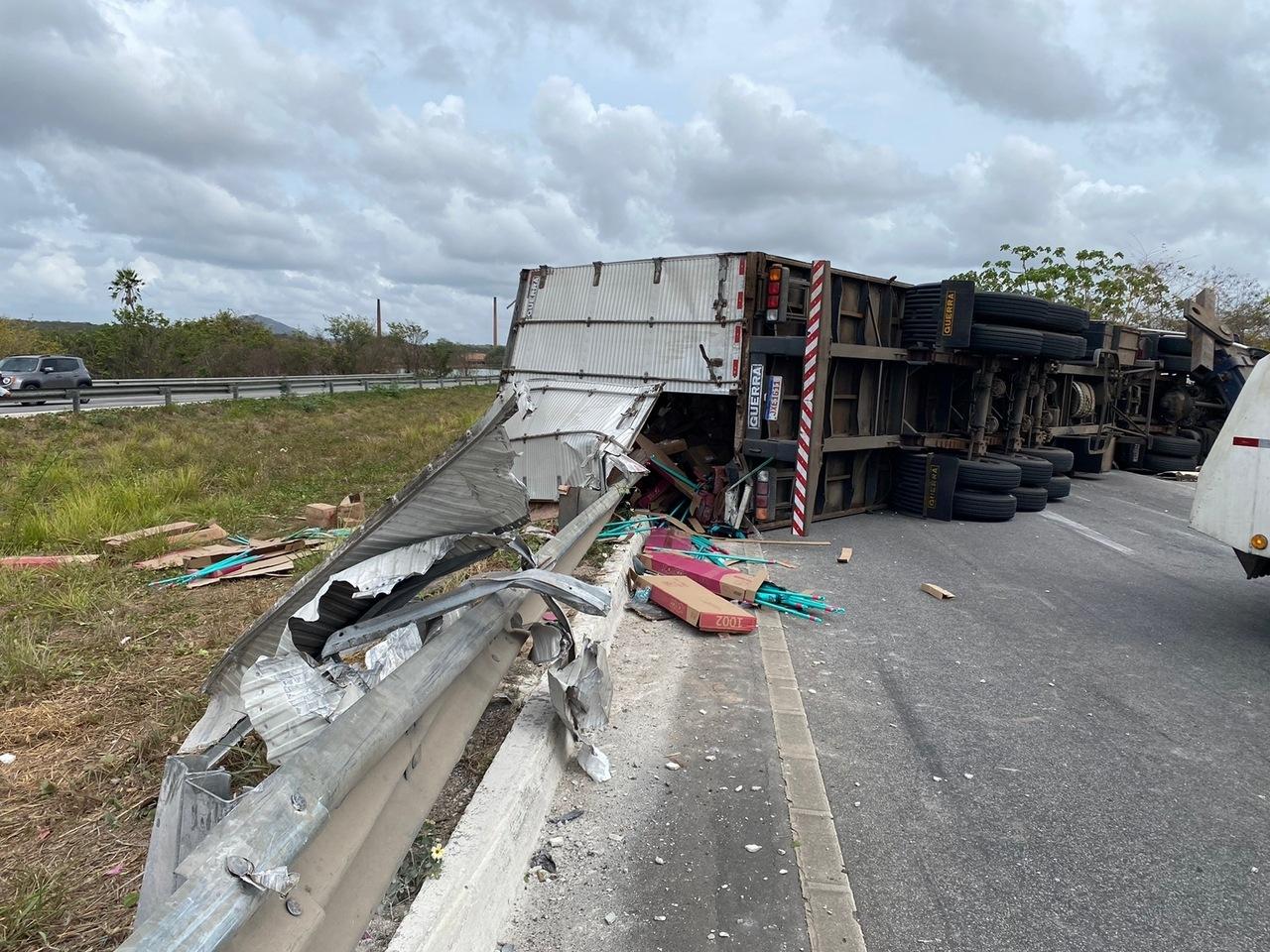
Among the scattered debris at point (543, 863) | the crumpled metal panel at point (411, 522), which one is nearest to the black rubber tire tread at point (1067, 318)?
the crumpled metal panel at point (411, 522)

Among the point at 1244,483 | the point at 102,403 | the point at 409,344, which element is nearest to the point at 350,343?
A: the point at 409,344

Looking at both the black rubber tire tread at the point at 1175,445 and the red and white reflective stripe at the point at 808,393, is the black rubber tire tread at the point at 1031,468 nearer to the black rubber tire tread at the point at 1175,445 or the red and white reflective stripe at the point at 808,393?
the red and white reflective stripe at the point at 808,393

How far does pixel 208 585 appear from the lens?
18.8 feet

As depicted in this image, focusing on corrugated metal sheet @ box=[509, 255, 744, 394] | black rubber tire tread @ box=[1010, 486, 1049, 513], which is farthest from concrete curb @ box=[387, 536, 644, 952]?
black rubber tire tread @ box=[1010, 486, 1049, 513]

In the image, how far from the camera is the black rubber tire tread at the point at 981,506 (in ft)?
31.2

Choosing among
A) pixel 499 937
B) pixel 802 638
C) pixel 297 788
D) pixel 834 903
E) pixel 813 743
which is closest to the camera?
pixel 297 788

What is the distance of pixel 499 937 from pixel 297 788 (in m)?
1.17

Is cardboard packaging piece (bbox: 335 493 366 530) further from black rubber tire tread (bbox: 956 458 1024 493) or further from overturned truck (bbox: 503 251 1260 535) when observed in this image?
black rubber tire tread (bbox: 956 458 1024 493)

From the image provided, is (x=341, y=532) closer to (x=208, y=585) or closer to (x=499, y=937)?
(x=208, y=585)

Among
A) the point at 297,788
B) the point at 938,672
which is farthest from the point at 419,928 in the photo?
the point at 938,672

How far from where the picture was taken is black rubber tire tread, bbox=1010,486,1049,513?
10.4 m

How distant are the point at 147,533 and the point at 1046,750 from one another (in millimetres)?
7082

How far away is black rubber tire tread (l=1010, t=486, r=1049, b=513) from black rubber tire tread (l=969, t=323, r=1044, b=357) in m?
1.90

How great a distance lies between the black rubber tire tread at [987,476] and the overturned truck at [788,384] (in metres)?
0.02
